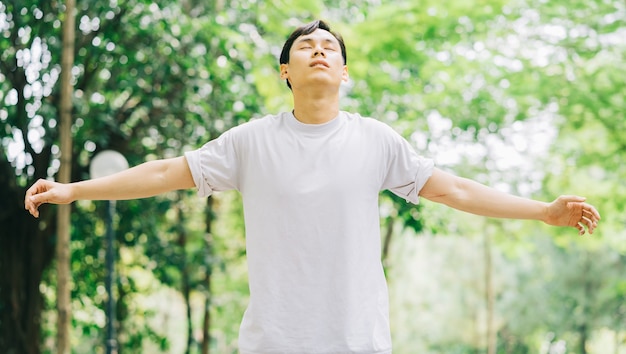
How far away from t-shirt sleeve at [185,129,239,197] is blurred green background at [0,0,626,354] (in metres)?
4.10

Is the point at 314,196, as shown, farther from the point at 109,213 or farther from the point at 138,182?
the point at 109,213

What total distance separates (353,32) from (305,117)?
A: 518 centimetres

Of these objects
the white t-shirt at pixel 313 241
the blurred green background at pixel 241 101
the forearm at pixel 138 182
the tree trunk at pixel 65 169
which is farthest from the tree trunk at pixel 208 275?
the white t-shirt at pixel 313 241

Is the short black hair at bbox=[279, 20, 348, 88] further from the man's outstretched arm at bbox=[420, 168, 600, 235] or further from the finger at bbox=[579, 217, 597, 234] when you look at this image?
the finger at bbox=[579, 217, 597, 234]

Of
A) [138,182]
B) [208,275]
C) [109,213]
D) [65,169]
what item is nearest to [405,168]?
[138,182]

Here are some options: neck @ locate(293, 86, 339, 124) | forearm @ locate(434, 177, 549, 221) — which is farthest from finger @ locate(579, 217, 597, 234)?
neck @ locate(293, 86, 339, 124)

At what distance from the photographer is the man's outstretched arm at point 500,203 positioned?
207cm

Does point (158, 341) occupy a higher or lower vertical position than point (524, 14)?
lower

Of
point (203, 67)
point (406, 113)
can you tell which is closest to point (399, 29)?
point (406, 113)

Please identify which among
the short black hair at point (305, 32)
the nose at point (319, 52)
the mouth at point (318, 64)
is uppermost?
the short black hair at point (305, 32)

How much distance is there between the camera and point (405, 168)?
2.07 meters

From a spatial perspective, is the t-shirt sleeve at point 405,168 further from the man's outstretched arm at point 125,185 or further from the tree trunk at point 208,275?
the tree trunk at point 208,275

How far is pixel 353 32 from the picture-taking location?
7062 mm

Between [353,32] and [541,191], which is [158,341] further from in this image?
[541,191]
